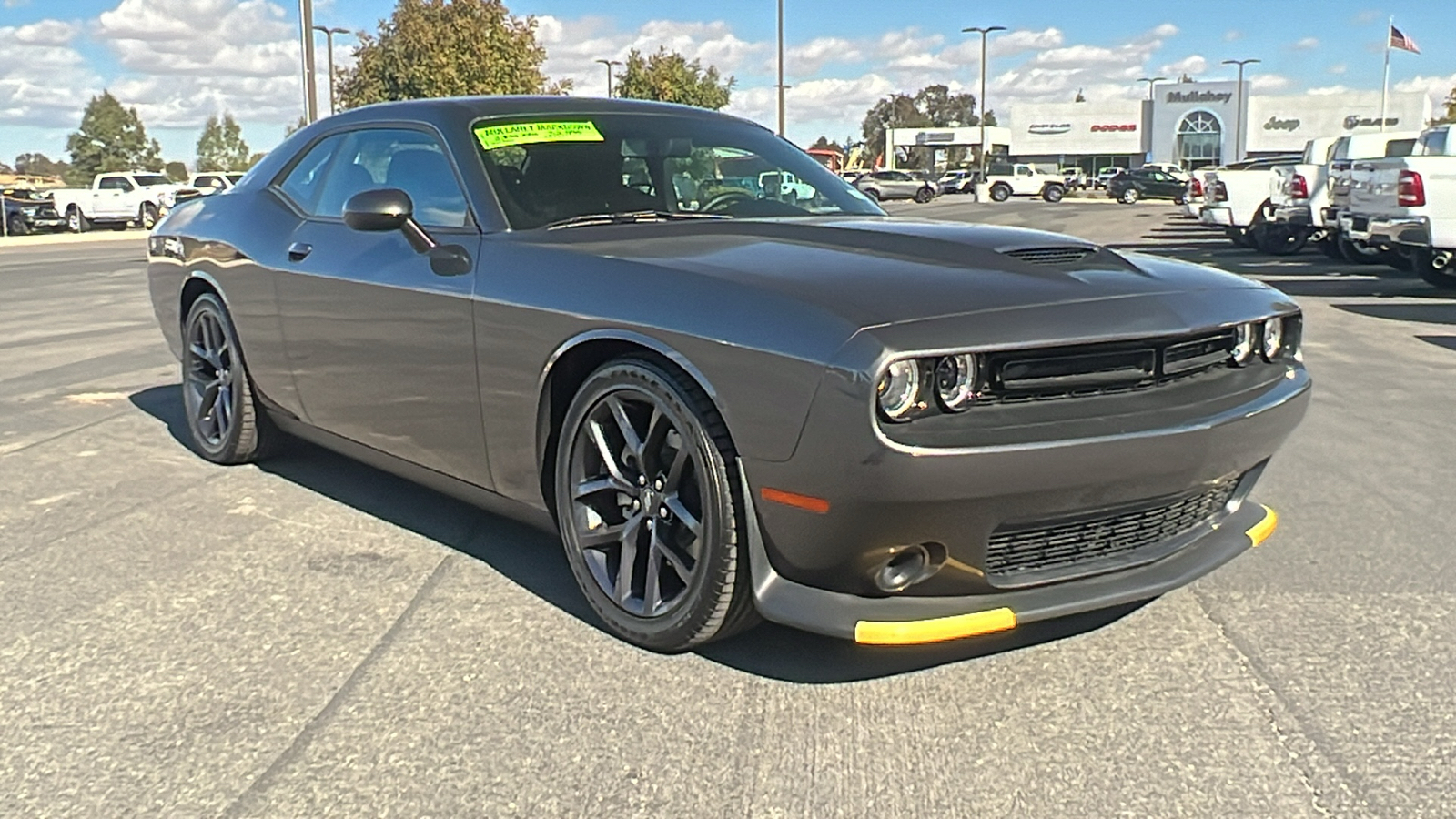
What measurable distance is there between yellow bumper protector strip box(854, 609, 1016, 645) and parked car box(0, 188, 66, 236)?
36.6 meters

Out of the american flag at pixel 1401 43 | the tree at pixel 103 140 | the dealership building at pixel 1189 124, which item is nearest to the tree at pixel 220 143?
the tree at pixel 103 140

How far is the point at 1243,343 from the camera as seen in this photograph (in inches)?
130

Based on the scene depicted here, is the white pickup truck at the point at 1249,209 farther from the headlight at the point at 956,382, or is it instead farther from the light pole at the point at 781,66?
the light pole at the point at 781,66

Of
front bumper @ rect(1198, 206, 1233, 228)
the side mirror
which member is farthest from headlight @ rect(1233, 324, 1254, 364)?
front bumper @ rect(1198, 206, 1233, 228)

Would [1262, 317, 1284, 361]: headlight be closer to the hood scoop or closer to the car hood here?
the car hood

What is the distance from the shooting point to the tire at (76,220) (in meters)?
36.7

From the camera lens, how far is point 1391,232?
39.1 feet

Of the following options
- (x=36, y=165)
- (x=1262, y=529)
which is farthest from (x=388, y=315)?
(x=36, y=165)

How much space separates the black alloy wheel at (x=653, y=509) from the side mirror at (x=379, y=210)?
87cm

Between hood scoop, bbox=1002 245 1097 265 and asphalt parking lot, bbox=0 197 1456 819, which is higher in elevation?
hood scoop, bbox=1002 245 1097 265

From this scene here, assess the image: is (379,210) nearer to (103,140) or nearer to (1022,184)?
(1022,184)

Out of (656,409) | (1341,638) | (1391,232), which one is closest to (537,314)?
(656,409)

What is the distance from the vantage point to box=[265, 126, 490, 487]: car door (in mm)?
3721

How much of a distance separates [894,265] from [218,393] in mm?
3277
